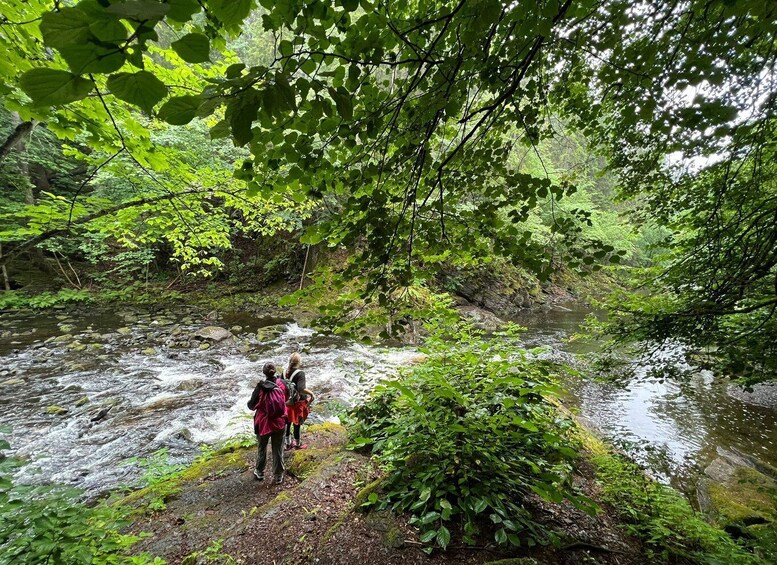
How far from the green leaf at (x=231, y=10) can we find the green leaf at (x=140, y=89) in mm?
227

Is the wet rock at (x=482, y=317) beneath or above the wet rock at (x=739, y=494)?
above

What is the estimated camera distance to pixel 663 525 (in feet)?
10.2

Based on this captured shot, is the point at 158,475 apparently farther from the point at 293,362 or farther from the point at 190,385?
the point at 190,385

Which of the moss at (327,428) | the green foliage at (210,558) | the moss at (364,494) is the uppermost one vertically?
the moss at (364,494)

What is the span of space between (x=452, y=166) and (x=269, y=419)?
3842mm

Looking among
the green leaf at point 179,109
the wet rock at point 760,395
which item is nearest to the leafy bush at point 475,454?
the green leaf at point 179,109

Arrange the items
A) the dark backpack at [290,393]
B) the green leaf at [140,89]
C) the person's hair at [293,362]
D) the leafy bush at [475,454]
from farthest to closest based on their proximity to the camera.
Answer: the person's hair at [293,362] → the dark backpack at [290,393] → the leafy bush at [475,454] → the green leaf at [140,89]

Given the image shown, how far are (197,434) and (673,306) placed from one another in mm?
7469

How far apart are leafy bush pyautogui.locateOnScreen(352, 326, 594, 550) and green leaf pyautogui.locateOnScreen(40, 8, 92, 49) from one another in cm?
242

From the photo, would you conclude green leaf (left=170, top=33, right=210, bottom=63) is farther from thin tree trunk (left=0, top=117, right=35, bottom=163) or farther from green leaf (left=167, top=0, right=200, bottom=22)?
thin tree trunk (left=0, top=117, right=35, bottom=163)

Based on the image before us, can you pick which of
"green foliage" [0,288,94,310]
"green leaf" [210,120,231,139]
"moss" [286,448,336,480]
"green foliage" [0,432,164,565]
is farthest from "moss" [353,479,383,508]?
"green foliage" [0,288,94,310]

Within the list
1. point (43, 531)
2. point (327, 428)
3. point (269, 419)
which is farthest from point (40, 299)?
point (43, 531)

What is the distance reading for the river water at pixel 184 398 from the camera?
5.56 m

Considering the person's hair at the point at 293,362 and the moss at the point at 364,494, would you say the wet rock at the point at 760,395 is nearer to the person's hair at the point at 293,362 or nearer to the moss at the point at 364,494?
the moss at the point at 364,494
